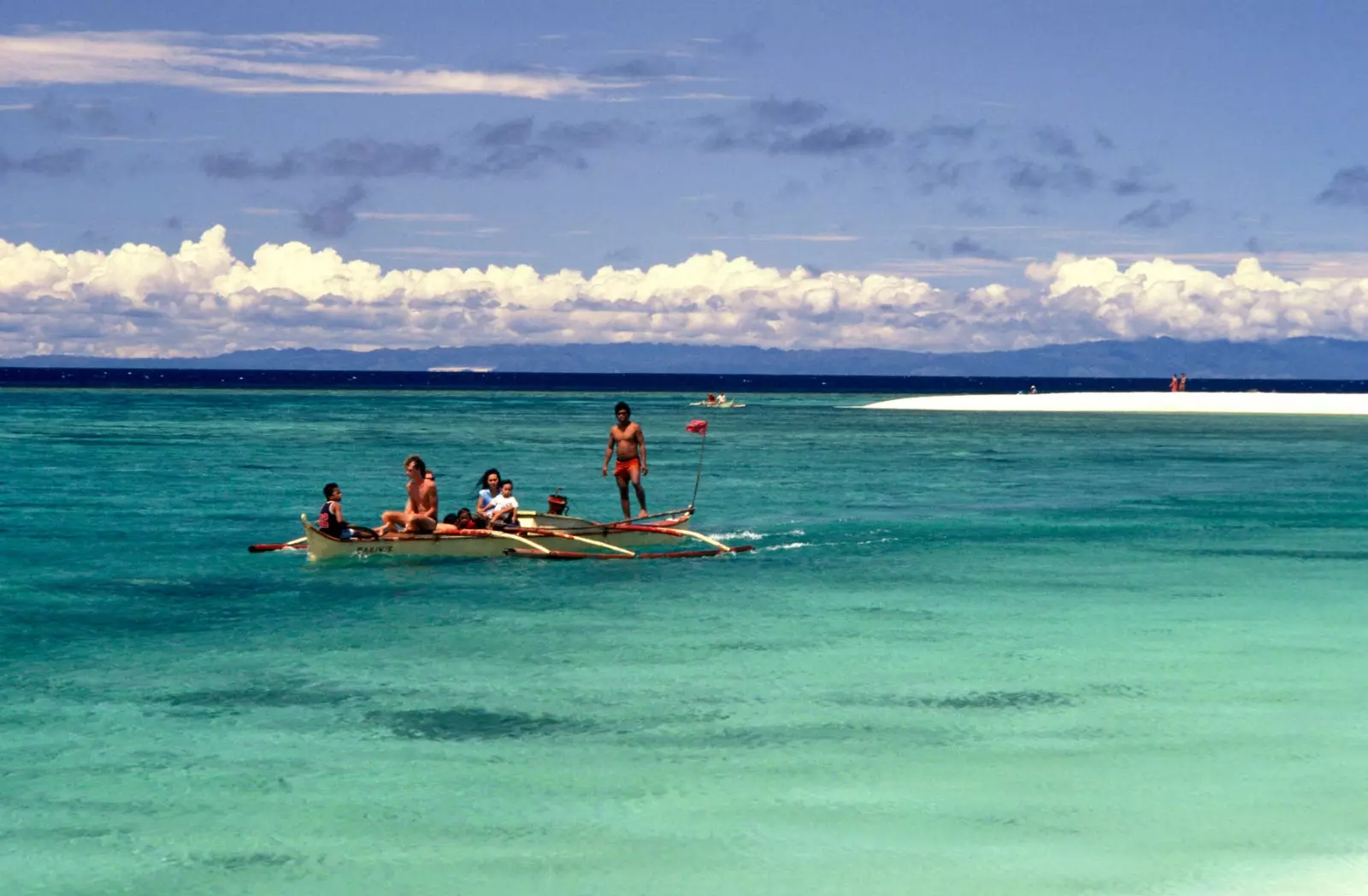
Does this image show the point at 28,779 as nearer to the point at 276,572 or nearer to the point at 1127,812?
the point at 1127,812

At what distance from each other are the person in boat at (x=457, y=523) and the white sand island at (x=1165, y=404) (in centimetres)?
10575

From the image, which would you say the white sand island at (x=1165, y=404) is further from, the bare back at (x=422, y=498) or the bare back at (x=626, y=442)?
the bare back at (x=422, y=498)

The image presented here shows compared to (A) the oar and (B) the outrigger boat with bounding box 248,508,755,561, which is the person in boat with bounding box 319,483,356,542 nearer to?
(B) the outrigger boat with bounding box 248,508,755,561

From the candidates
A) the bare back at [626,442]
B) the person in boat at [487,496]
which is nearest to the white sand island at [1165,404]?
the bare back at [626,442]

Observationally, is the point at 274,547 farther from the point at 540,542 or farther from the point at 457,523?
the point at 540,542

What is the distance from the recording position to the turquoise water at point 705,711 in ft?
36.4

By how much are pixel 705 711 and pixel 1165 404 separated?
12193cm

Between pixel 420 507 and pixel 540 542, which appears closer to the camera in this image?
pixel 420 507

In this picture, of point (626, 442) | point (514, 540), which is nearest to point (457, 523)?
point (514, 540)

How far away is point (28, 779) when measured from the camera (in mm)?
13047

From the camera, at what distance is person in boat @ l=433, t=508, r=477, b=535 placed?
27375 millimetres

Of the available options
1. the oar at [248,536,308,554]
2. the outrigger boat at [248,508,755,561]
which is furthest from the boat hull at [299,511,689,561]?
the oar at [248,536,308,554]

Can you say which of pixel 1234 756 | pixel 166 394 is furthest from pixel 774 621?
pixel 166 394

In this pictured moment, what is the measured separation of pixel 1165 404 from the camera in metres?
131
